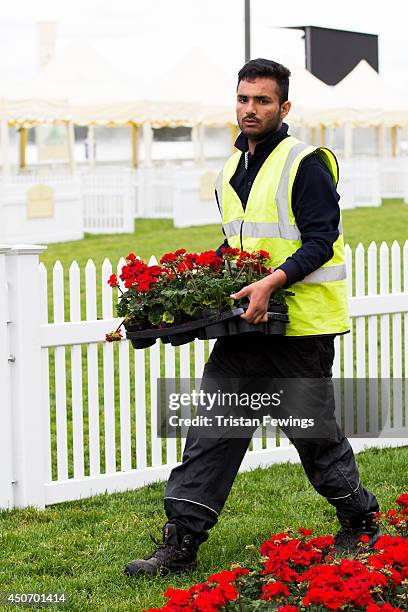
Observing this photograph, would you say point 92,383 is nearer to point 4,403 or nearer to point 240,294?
point 4,403

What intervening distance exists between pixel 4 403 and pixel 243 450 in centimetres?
152

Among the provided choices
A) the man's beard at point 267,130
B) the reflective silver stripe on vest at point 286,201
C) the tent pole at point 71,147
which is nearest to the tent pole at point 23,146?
the tent pole at point 71,147

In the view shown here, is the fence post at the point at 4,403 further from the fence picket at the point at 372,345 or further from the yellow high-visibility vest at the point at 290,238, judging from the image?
the fence picket at the point at 372,345

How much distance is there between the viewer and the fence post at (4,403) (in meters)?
5.64

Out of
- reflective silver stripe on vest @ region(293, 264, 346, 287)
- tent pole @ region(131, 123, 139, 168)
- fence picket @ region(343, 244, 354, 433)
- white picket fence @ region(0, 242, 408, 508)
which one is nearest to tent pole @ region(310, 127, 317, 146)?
tent pole @ region(131, 123, 139, 168)

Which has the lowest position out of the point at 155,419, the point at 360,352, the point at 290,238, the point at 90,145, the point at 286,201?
the point at 155,419

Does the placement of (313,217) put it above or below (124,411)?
above

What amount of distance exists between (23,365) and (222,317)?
5.64 feet

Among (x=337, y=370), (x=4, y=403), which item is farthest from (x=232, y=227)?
(x=337, y=370)

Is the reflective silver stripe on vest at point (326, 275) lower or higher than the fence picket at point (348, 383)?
higher

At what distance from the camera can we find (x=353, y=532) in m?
4.74

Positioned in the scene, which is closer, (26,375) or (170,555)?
(170,555)

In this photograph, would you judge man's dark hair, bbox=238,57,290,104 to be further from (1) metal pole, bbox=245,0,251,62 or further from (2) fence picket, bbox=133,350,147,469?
(1) metal pole, bbox=245,0,251,62

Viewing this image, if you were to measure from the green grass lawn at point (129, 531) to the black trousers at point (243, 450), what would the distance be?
286mm
